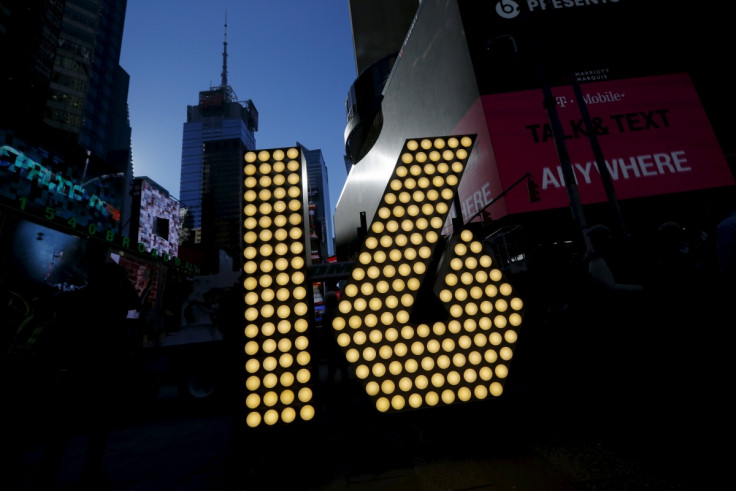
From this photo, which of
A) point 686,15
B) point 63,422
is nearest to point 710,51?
point 686,15

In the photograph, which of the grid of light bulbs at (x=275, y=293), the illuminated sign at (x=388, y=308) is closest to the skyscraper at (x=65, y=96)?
the grid of light bulbs at (x=275, y=293)

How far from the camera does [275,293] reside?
83.4 inches

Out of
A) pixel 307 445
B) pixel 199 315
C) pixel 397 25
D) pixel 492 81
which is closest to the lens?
pixel 307 445

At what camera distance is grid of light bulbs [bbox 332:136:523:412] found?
208 centimetres

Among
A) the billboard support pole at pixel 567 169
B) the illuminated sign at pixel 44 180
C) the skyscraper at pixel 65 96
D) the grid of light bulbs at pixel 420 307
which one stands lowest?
the grid of light bulbs at pixel 420 307

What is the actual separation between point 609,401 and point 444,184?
2.59 m

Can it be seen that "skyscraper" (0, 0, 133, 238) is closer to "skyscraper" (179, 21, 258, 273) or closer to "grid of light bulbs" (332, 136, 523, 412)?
"grid of light bulbs" (332, 136, 523, 412)

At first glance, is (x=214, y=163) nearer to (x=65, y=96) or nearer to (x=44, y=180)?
(x=65, y=96)

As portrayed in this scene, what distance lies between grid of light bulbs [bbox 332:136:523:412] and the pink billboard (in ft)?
28.2

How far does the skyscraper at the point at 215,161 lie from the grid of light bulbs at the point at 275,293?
387 ft

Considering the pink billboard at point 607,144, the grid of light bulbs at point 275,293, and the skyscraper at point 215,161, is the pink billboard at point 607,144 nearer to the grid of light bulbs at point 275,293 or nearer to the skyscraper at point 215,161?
the grid of light bulbs at point 275,293

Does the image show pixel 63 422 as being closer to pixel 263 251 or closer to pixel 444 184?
pixel 263 251

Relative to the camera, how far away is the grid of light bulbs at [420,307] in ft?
6.84

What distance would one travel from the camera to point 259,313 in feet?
6.84
